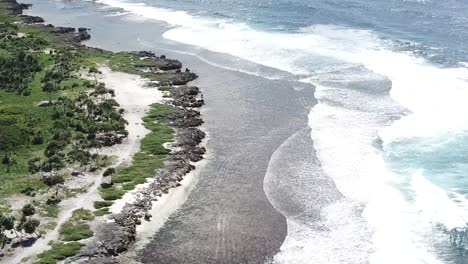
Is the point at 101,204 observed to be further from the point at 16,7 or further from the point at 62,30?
the point at 16,7

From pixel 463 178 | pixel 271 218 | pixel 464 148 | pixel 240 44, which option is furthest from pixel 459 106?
pixel 240 44

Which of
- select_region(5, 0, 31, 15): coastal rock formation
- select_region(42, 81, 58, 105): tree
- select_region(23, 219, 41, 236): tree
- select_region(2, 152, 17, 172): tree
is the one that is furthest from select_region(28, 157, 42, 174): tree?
select_region(5, 0, 31, 15): coastal rock formation

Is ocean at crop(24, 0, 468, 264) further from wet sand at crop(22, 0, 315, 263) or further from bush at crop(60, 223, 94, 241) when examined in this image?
bush at crop(60, 223, 94, 241)

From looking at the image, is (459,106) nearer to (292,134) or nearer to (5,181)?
(292,134)

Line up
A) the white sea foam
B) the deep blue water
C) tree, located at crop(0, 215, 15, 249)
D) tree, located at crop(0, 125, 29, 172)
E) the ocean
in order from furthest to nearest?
1. the deep blue water
2. tree, located at crop(0, 125, 29, 172)
3. the white sea foam
4. the ocean
5. tree, located at crop(0, 215, 15, 249)

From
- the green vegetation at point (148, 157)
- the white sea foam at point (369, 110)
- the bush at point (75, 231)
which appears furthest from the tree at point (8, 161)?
the white sea foam at point (369, 110)

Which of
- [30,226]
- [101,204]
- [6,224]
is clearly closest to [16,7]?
[101,204]
